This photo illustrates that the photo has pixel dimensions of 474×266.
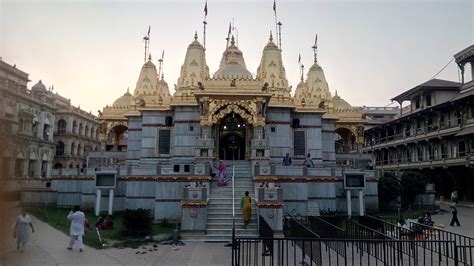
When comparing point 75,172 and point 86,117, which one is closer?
point 75,172

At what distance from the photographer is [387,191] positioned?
26406 mm

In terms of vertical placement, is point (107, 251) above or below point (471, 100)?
below

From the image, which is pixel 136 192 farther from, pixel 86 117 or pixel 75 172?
pixel 86 117

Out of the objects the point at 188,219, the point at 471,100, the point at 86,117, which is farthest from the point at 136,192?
the point at 86,117

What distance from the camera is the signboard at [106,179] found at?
20230 millimetres

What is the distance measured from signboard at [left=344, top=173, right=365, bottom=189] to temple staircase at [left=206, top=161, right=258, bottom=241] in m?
5.14

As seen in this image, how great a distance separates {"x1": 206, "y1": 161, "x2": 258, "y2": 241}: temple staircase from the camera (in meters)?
A: 15.9

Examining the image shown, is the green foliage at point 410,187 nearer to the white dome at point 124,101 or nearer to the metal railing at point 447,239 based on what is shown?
the metal railing at point 447,239

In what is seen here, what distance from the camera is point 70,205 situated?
25.3 meters

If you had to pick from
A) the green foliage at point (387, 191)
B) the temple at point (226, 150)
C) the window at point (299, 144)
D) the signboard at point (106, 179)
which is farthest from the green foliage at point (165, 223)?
the green foliage at point (387, 191)

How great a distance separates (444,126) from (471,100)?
17.7 feet

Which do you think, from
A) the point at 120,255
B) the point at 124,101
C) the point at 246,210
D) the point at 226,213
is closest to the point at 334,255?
the point at 246,210

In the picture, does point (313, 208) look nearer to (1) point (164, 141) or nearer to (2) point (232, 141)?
(2) point (232, 141)

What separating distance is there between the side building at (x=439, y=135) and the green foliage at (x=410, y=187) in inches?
285
